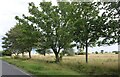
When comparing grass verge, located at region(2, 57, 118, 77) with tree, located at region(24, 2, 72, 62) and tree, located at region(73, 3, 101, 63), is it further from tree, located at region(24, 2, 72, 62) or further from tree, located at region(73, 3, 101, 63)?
tree, located at region(24, 2, 72, 62)

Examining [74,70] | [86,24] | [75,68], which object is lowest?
[74,70]

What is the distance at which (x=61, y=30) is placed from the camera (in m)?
41.3

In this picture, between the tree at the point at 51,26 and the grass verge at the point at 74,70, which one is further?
the tree at the point at 51,26

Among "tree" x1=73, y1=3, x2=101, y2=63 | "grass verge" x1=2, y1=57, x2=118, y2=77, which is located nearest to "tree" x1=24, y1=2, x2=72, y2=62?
"tree" x1=73, y1=3, x2=101, y2=63

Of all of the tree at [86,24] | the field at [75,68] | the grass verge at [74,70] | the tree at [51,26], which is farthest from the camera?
the tree at [51,26]

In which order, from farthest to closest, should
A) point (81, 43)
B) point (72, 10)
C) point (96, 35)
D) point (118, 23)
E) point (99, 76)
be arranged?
point (72, 10), point (81, 43), point (96, 35), point (118, 23), point (99, 76)

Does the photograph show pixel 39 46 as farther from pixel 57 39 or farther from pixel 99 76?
pixel 99 76

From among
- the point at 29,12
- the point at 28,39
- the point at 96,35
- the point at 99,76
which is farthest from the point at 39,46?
the point at 99,76

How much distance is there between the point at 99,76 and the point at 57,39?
21477 mm

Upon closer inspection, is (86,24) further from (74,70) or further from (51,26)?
(51,26)

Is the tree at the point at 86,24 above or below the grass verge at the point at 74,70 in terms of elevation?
above

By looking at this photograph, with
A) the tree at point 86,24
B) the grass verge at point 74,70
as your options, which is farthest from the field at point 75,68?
the tree at point 86,24

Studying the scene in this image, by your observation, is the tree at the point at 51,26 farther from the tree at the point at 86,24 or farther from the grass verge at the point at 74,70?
the grass verge at the point at 74,70

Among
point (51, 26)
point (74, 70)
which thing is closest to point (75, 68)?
point (74, 70)
